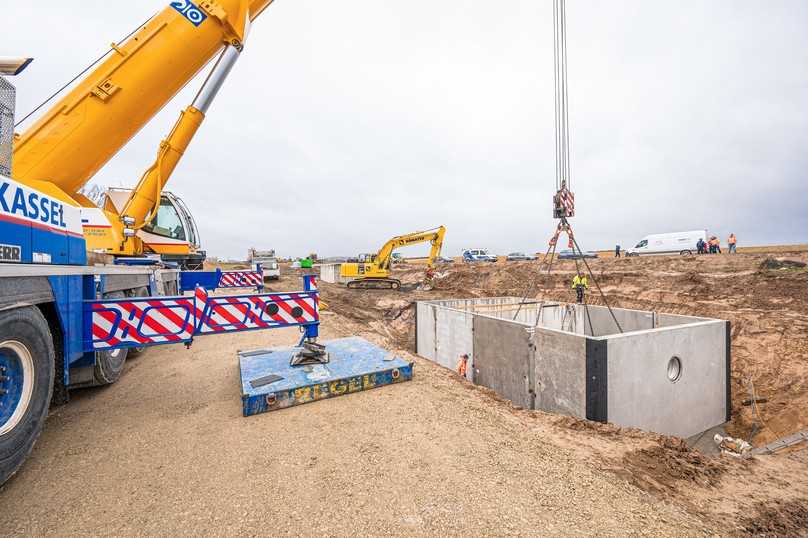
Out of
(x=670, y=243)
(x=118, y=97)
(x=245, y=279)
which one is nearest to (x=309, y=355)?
(x=118, y=97)

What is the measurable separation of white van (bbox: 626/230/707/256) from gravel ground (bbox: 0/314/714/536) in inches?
1390

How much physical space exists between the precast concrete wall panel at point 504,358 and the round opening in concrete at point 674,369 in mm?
2358

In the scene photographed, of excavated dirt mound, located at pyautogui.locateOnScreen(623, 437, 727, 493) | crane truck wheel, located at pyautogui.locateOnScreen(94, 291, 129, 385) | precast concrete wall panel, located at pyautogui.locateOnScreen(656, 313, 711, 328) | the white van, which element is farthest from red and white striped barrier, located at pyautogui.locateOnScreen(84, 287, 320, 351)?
the white van

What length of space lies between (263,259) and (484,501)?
26.8 meters

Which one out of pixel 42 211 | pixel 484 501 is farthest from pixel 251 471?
pixel 42 211

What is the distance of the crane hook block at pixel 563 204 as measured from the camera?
747 centimetres

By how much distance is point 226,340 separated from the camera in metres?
7.12

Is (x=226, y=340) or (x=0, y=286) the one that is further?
(x=226, y=340)

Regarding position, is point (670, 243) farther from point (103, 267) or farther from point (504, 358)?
point (103, 267)

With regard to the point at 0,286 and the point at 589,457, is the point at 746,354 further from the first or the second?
the point at 0,286

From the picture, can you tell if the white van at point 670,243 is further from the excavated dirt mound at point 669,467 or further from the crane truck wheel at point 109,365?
the crane truck wheel at point 109,365

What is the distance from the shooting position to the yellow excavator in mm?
20594

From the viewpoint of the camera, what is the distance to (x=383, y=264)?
73.9 ft

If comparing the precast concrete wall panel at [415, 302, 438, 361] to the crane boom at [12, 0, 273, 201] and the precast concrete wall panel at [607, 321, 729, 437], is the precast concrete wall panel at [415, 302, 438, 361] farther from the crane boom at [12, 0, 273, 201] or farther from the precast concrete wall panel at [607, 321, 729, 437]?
the crane boom at [12, 0, 273, 201]
